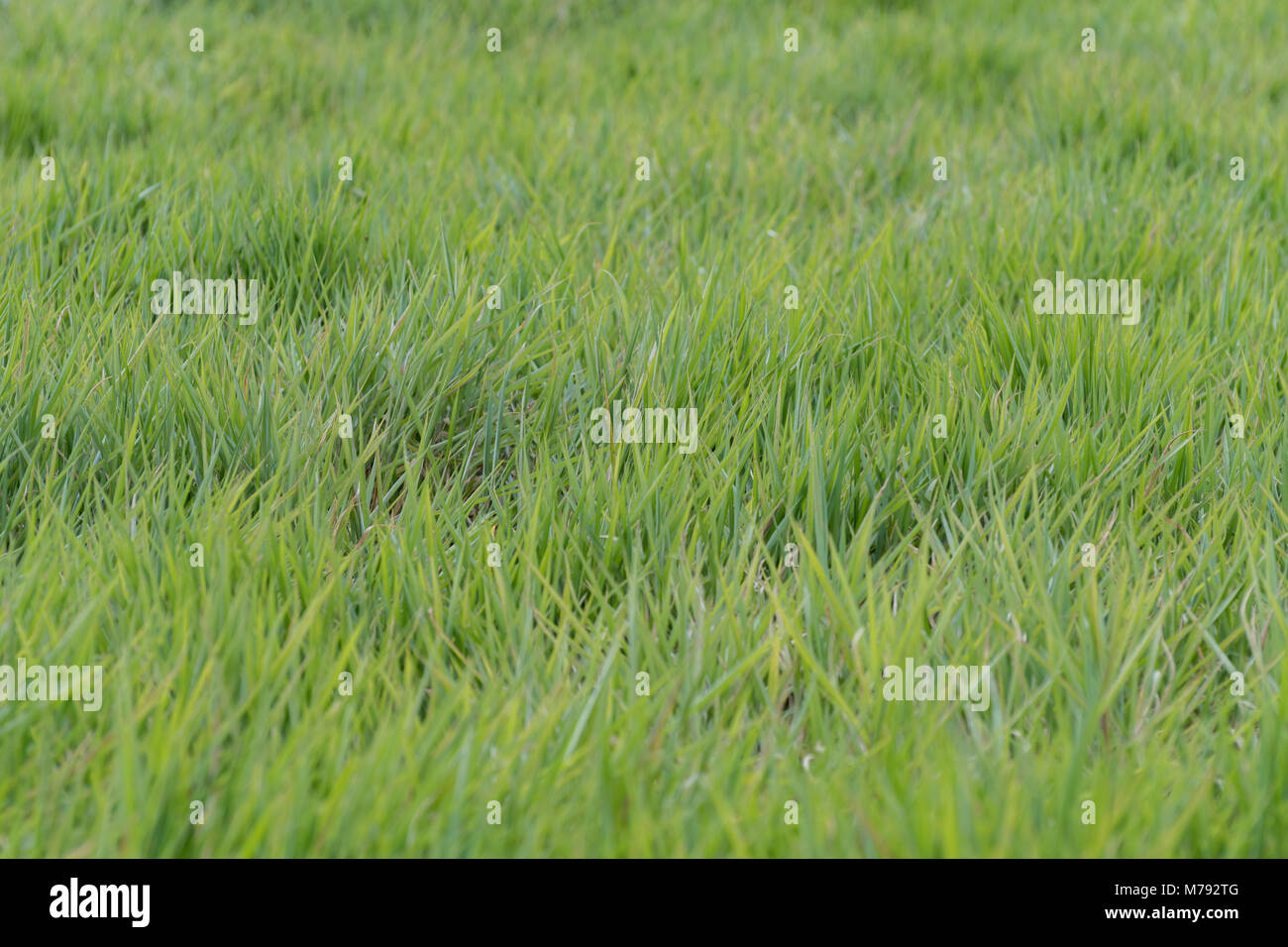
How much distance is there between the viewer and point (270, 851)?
45.2 inches

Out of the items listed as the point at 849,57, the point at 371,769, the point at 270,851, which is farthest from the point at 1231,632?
the point at 849,57

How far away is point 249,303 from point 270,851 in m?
1.43

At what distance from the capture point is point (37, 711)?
4.21 feet

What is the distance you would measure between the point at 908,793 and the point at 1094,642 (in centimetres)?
40

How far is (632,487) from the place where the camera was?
1.72 meters

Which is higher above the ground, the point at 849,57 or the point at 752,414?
the point at 849,57

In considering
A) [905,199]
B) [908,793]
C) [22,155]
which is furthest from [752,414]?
[22,155]

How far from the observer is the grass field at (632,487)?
1.23 metres

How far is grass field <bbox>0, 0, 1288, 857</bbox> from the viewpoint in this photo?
123cm

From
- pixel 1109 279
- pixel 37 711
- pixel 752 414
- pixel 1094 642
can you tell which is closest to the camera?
pixel 37 711

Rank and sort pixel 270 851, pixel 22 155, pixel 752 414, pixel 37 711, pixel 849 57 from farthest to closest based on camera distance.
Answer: pixel 849 57
pixel 22 155
pixel 752 414
pixel 37 711
pixel 270 851
